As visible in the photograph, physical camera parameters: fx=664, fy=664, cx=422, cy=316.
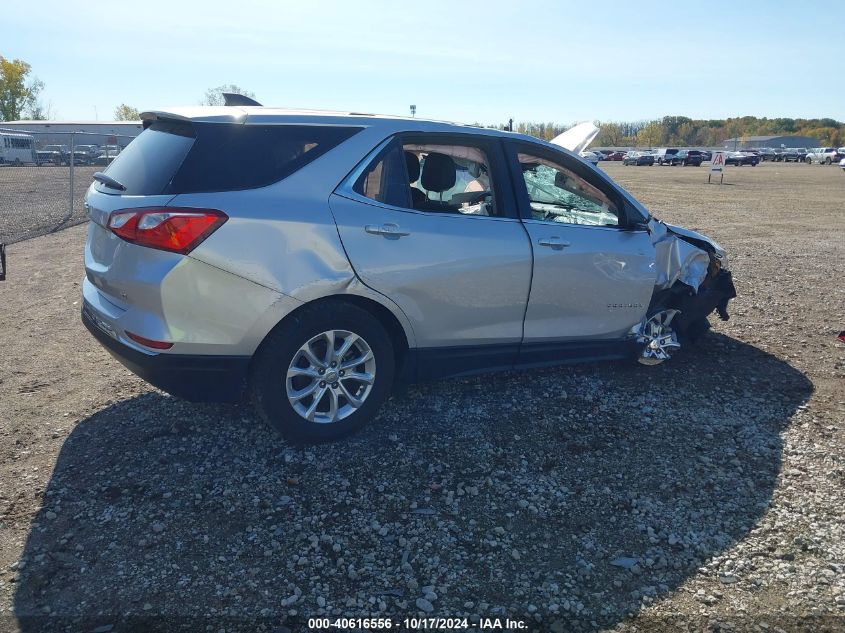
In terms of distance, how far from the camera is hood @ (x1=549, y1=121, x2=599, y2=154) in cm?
659

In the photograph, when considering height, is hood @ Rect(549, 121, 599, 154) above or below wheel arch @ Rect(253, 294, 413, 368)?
above

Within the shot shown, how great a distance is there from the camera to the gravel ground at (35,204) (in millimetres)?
12562

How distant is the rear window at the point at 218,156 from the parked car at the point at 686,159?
211 feet

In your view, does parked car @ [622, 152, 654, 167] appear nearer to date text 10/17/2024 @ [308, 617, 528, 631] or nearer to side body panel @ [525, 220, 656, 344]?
side body panel @ [525, 220, 656, 344]

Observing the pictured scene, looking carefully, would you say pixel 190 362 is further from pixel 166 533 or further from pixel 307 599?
pixel 307 599

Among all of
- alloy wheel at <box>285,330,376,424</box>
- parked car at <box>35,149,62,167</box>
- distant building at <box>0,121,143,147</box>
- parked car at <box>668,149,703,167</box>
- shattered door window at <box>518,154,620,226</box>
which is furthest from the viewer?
parked car at <box>668,149,703,167</box>

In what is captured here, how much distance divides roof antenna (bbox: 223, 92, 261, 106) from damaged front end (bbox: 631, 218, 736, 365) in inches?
121

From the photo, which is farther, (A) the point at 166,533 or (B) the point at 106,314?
(B) the point at 106,314

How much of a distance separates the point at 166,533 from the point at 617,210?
368cm

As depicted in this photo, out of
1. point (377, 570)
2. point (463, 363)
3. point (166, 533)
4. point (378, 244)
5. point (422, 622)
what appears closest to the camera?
point (422, 622)

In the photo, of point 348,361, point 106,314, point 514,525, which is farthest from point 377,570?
point 106,314

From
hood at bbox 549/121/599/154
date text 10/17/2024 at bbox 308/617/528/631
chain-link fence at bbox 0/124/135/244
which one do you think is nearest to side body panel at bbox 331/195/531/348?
date text 10/17/2024 at bbox 308/617/528/631

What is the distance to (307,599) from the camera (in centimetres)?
273

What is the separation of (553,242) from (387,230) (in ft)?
4.10
